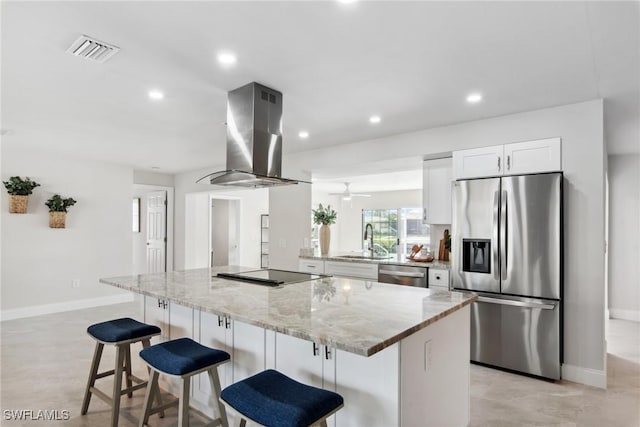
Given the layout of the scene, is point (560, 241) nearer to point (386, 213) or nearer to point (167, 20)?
point (167, 20)

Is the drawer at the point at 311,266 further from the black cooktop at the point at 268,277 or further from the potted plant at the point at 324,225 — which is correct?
the black cooktop at the point at 268,277

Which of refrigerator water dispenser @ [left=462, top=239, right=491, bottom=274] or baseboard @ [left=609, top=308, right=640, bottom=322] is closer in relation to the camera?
refrigerator water dispenser @ [left=462, top=239, right=491, bottom=274]

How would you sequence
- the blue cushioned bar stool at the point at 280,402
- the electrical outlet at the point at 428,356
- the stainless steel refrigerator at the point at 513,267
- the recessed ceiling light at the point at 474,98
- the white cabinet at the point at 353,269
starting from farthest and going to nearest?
the white cabinet at the point at 353,269 < the stainless steel refrigerator at the point at 513,267 < the recessed ceiling light at the point at 474,98 < the electrical outlet at the point at 428,356 < the blue cushioned bar stool at the point at 280,402

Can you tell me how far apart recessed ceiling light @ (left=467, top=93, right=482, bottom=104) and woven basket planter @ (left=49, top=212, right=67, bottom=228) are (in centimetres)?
582

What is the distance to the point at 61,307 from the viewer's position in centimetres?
567

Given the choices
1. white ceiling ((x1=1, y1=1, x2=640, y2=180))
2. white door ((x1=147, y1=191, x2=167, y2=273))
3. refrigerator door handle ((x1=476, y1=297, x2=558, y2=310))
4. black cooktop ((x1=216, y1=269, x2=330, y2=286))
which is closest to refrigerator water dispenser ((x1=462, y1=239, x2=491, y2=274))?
refrigerator door handle ((x1=476, y1=297, x2=558, y2=310))

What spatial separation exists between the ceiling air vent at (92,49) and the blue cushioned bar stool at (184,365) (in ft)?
5.92

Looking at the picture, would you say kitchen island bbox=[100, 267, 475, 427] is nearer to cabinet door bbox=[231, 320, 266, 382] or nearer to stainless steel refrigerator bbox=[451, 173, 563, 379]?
cabinet door bbox=[231, 320, 266, 382]

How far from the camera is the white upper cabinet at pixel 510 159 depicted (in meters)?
3.28

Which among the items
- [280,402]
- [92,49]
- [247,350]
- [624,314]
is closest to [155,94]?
[92,49]

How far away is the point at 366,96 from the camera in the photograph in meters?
3.07

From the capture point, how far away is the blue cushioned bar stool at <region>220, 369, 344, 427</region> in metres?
1.41

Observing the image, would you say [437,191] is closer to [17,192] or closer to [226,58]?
[226,58]

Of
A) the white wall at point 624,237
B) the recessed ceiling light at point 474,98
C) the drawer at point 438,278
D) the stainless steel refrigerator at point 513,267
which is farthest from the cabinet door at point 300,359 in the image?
the white wall at point 624,237
